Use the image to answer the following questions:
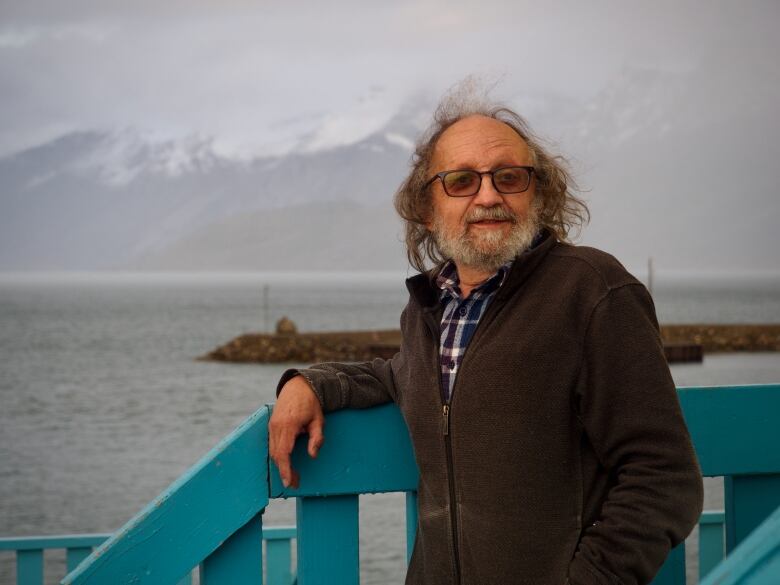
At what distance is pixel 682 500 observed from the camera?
1.40 meters

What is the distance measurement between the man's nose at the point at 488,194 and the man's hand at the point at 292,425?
0.51m

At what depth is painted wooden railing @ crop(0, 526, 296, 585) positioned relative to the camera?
354 cm

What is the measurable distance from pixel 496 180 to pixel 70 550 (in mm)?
2719

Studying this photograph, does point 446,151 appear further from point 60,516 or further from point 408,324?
point 60,516

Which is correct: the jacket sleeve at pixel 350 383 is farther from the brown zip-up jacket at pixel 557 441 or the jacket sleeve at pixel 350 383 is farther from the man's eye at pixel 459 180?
the man's eye at pixel 459 180

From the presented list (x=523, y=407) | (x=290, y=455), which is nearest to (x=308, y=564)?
(x=290, y=455)

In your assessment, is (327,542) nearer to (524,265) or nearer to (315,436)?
(315,436)

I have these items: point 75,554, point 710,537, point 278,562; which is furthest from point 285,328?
point 710,537

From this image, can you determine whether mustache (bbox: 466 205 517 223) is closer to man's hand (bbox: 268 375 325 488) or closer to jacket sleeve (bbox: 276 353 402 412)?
jacket sleeve (bbox: 276 353 402 412)

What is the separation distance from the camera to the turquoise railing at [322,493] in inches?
57.7

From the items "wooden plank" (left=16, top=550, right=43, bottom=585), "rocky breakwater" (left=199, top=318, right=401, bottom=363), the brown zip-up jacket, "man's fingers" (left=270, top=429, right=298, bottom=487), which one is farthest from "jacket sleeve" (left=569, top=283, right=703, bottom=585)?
"rocky breakwater" (left=199, top=318, right=401, bottom=363)

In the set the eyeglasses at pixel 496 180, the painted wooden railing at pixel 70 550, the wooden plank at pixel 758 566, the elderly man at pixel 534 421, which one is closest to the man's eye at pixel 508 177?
the eyeglasses at pixel 496 180

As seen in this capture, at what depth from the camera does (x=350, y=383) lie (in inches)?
64.6

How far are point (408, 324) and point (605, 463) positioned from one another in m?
0.51
